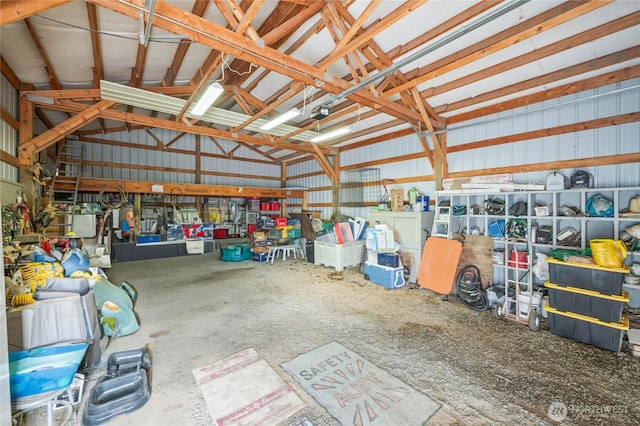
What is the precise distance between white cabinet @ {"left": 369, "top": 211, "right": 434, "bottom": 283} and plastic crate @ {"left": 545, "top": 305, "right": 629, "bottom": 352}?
91.8 inches

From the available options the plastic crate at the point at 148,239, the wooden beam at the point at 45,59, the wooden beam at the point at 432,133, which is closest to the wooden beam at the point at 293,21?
the wooden beam at the point at 432,133

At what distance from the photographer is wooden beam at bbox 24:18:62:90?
322 cm

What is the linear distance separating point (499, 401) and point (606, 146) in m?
4.16

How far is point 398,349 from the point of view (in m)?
2.92

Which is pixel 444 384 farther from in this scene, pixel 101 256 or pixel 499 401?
pixel 101 256

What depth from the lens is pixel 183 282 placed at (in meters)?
5.56

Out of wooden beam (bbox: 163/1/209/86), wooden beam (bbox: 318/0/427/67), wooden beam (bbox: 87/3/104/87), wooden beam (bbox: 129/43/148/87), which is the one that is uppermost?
wooden beam (bbox: 163/1/209/86)

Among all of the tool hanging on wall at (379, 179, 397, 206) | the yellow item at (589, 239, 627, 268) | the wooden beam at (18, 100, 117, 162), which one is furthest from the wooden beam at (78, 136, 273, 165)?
the yellow item at (589, 239, 627, 268)

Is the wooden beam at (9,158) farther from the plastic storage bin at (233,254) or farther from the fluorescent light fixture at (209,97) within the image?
the plastic storage bin at (233,254)

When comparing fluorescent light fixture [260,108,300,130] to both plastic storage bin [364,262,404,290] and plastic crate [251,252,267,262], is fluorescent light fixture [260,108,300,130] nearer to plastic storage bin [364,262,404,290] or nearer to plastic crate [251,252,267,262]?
plastic storage bin [364,262,404,290]

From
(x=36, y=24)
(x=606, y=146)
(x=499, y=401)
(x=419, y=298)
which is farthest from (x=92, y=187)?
(x=606, y=146)

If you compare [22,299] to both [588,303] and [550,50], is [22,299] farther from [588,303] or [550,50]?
[550,50]

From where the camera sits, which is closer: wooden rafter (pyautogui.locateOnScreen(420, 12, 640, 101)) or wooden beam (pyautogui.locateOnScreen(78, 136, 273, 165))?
wooden rafter (pyautogui.locateOnScreen(420, 12, 640, 101))

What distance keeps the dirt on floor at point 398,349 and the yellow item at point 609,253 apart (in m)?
1.04
